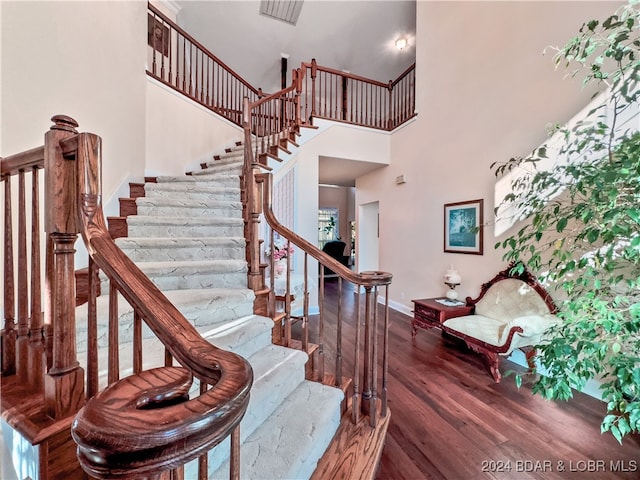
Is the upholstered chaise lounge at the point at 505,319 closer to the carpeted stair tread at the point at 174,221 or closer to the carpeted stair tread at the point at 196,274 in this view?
the carpeted stair tread at the point at 196,274

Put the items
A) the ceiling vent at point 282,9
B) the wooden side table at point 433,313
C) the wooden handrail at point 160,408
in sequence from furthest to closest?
the ceiling vent at point 282,9 < the wooden side table at point 433,313 < the wooden handrail at point 160,408

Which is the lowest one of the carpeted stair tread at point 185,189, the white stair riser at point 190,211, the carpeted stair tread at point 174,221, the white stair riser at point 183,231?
the white stair riser at point 183,231

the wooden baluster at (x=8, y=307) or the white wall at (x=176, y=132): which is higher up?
the white wall at (x=176, y=132)

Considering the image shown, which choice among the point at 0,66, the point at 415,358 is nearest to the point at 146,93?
the point at 0,66

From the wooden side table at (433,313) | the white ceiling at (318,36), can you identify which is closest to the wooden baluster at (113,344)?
the wooden side table at (433,313)

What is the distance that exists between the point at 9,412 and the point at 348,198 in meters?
9.54

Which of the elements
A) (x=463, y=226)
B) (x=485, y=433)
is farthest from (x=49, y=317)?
(x=463, y=226)

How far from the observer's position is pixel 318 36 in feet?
18.4

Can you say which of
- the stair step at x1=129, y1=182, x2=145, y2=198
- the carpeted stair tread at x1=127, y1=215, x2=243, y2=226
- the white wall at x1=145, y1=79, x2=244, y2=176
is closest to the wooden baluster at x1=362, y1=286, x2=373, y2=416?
the carpeted stair tread at x1=127, y1=215, x2=243, y2=226

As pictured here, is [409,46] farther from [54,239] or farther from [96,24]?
[54,239]

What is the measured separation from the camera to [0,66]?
1380mm

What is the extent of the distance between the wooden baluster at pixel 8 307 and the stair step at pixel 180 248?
0.91 metres

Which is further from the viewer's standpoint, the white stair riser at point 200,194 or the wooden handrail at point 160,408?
the white stair riser at point 200,194

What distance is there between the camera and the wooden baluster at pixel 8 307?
1.07 metres
